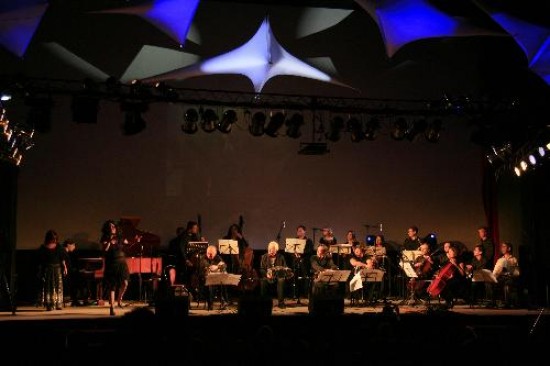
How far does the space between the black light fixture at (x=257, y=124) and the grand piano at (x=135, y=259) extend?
3238 mm

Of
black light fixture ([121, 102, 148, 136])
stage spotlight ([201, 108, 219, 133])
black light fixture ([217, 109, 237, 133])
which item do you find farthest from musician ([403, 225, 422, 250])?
black light fixture ([121, 102, 148, 136])

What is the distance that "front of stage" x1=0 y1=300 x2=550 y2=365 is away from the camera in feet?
18.9

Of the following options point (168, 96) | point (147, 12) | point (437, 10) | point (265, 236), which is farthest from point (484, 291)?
point (147, 12)

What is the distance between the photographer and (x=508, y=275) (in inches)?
570

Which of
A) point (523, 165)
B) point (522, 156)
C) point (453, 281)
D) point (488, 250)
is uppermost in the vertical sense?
point (522, 156)

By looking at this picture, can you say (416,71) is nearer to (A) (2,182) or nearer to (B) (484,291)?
(B) (484,291)

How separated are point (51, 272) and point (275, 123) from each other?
227 inches

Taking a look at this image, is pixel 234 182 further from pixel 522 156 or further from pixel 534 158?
pixel 534 158

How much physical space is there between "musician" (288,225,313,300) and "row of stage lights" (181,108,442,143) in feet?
7.51

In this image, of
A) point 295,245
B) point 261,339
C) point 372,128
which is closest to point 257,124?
point 372,128

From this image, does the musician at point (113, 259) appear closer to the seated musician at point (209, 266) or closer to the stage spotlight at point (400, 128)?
the seated musician at point (209, 266)

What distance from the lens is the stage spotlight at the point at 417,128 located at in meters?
16.0

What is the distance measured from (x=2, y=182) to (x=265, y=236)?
20.6 ft

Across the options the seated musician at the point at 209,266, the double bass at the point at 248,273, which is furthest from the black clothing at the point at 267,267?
the seated musician at the point at 209,266
